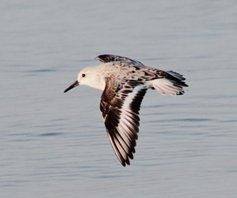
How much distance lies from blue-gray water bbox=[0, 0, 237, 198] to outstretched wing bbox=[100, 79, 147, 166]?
0.40 meters

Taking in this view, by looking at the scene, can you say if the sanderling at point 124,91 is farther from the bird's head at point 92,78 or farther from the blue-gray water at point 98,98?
the blue-gray water at point 98,98

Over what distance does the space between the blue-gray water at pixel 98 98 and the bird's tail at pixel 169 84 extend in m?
0.67

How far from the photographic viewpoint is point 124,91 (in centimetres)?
869

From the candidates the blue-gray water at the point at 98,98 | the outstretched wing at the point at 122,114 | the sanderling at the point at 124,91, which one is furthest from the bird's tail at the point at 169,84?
the blue-gray water at the point at 98,98

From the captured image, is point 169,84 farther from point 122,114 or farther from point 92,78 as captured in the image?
point 92,78

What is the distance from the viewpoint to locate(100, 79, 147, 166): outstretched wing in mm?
8320

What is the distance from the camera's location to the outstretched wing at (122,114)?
8320mm

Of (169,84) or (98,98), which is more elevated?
(169,84)

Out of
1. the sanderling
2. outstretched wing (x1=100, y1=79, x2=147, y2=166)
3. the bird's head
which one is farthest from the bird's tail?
the bird's head

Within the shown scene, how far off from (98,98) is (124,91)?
108 inches

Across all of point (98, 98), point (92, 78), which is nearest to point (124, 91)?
point (92, 78)

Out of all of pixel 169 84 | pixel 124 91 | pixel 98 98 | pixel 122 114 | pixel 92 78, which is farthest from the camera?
pixel 98 98

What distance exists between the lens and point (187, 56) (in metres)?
12.7

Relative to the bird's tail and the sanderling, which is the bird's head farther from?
the bird's tail
